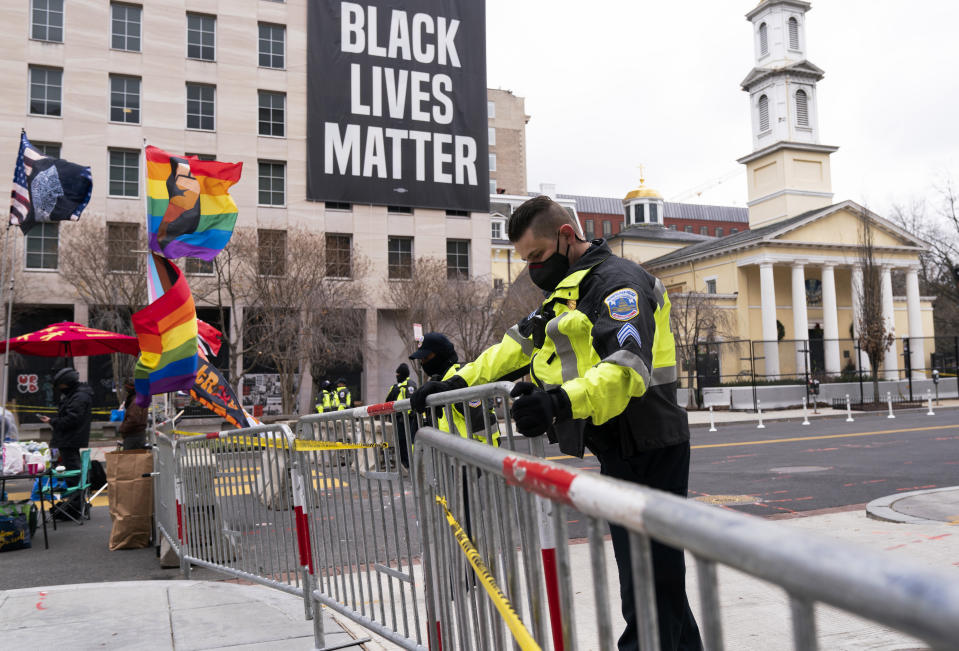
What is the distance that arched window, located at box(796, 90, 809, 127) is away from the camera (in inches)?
2055

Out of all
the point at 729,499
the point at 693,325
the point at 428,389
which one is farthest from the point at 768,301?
the point at 428,389

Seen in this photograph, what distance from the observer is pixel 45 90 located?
30.4 meters

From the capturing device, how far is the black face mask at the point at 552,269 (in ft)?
11.9

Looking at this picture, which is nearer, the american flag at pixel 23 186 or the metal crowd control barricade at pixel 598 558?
the metal crowd control barricade at pixel 598 558

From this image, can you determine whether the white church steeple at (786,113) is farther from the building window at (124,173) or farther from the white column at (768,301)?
the building window at (124,173)

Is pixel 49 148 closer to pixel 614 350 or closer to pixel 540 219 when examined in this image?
pixel 540 219

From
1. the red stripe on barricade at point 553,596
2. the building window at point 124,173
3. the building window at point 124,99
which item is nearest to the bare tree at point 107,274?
the building window at point 124,173

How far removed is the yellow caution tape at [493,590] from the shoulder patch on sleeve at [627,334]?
93 centimetres

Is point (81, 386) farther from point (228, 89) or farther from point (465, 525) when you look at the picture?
point (228, 89)

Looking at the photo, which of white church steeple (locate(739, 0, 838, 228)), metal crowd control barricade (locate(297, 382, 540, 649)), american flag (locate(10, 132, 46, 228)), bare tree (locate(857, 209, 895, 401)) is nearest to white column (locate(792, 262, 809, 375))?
white church steeple (locate(739, 0, 838, 228))

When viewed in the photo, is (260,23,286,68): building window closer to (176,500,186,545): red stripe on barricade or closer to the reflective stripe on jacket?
(176,500,186,545): red stripe on barricade

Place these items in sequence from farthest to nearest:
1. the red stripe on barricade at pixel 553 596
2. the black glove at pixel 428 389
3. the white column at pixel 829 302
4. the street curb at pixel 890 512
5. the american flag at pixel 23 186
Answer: the white column at pixel 829 302
the american flag at pixel 23 186
the street curb at pixel 890 512
the black glove at pixel 428 389
the red stripe on barricade at pixel 553 596

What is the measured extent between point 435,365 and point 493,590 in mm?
4461

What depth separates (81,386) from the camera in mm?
10820
